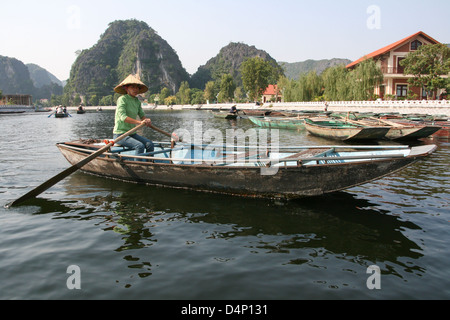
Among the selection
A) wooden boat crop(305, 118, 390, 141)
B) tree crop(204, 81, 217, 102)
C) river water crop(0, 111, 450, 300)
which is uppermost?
tree crop(204, 81, 217, 102)

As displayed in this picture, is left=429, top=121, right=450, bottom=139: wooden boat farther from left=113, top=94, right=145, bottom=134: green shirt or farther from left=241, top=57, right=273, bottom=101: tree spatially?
left=241, top=57, right=273, bottom=101: tree

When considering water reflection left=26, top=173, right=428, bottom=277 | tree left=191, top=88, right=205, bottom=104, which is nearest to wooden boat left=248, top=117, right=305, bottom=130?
water reflection left=26, top=173, right=428, bottom=277

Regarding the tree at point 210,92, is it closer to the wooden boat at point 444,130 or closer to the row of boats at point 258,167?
the wooden boat at point 444,130

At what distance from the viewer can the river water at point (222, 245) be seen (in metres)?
4.86

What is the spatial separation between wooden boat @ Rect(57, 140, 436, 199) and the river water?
0.40 m

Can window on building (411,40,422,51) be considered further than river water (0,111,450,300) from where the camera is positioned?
Yes

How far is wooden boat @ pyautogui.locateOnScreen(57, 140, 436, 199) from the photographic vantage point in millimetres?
7465

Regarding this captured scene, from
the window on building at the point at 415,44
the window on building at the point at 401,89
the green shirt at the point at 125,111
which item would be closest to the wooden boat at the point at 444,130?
the green shirt at the point at 125,111

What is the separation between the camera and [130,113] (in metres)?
9.84

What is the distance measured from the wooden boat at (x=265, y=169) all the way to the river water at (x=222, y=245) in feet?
1.31

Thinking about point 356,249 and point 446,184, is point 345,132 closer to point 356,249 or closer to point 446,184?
point 446,184

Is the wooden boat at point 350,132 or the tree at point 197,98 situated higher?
the tree at point 197,98

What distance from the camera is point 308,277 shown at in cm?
512
